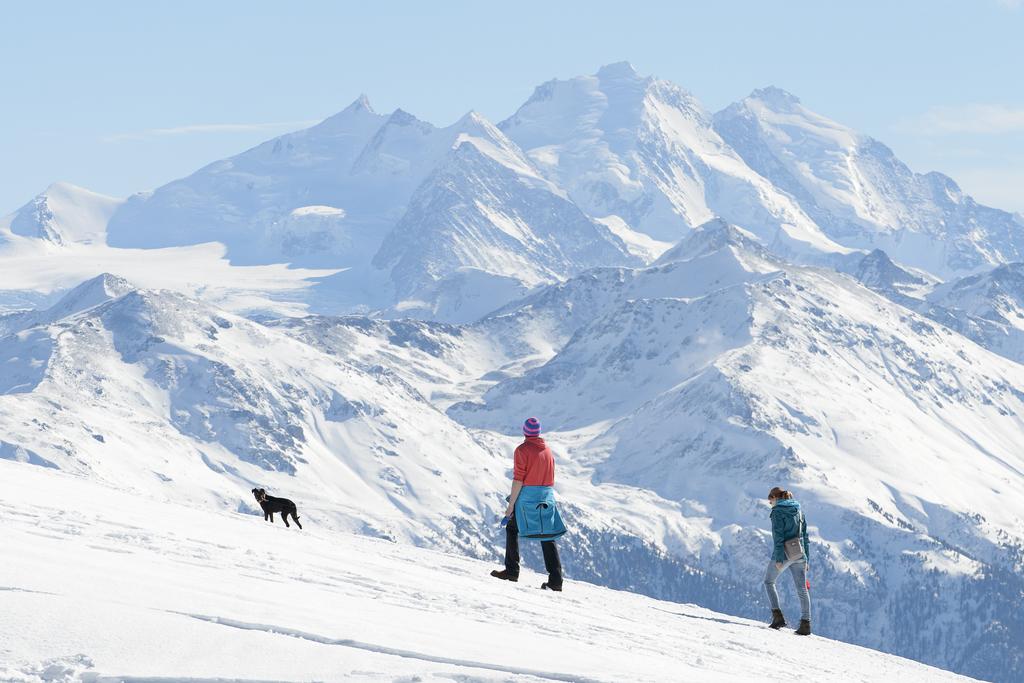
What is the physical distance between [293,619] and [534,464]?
8300 millimetres

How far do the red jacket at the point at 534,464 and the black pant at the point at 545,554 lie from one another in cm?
79

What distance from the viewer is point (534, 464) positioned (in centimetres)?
2444

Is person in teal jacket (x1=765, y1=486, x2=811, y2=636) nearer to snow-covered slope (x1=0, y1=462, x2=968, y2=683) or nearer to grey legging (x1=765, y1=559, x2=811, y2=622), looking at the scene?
grey legging (x1=765, y1=559, x2=811, y2=622)

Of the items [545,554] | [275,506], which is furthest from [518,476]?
[275,506]

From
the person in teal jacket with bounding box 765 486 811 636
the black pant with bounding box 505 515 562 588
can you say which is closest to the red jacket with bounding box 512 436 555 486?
the black pant with bounding box 505 515 562 588

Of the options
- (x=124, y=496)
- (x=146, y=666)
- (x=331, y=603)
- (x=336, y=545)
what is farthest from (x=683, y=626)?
(x=146, y=666)

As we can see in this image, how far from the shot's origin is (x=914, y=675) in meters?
25.9

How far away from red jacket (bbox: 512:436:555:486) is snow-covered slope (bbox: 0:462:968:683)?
5.82ft

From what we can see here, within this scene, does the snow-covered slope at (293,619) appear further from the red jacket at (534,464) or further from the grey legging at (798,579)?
the red jacket at (534,464)

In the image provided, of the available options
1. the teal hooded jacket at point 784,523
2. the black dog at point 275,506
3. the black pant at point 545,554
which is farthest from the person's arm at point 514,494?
the black dog at point 275,506

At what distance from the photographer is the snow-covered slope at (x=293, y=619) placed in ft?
47.7

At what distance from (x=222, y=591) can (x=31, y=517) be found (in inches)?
235

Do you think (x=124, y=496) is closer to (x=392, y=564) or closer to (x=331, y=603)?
(x=392, y=564)

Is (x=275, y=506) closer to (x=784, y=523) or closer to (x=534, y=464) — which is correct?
(x=534, y=464)
